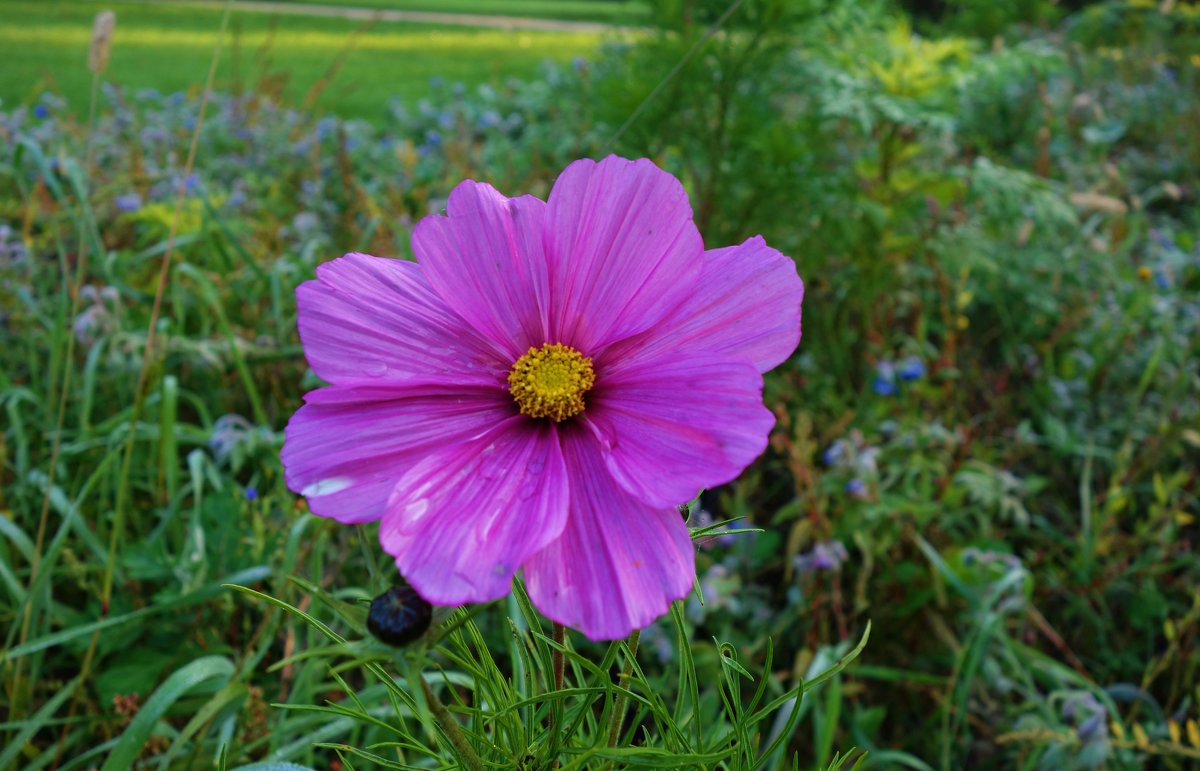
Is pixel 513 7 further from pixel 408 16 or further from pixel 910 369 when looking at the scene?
pixel 910 369

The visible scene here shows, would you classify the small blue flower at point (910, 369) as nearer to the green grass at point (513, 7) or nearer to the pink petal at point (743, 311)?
the pink petal at point (743, 311)

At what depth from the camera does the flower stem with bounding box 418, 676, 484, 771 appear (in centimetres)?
48

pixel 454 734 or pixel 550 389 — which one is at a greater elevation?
pixel 550 389

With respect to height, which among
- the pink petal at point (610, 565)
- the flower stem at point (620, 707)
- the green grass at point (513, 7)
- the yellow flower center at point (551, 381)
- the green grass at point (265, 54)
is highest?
the yellow flower center at point (551, 381)

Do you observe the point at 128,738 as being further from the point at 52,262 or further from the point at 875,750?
the point at 52,262

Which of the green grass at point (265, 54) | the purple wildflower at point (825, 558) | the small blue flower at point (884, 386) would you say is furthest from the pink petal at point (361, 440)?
the green grass at point (265, 54)

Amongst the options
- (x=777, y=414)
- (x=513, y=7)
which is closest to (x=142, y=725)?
(x=777, y=414)

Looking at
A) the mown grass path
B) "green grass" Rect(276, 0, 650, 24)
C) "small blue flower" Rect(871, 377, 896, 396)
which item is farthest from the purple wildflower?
"green grass" Rect(276, 0, 650, 24)

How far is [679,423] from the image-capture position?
499 millimetres

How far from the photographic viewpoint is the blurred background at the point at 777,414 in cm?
125

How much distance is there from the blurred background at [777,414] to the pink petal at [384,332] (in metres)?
0.15

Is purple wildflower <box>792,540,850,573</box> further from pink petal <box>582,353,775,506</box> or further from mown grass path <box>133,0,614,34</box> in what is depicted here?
mown grass path <box>133,0,614,34</box>

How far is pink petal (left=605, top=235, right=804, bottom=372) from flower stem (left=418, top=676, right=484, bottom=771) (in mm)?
235

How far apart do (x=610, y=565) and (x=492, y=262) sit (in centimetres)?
21
